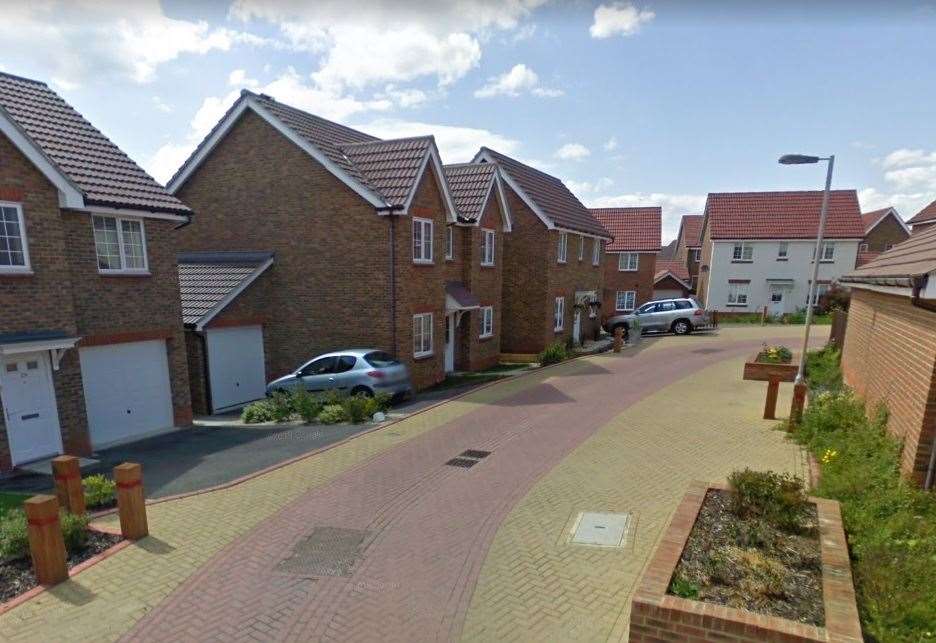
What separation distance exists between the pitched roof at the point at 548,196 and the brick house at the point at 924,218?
2586cm

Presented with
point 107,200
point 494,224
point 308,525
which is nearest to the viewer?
point 308,525

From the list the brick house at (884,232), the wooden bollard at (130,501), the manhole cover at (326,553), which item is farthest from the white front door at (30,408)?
the brick house at (884,232)

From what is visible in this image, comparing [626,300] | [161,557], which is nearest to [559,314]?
[626,300]

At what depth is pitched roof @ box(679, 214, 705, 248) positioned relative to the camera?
49.7 m

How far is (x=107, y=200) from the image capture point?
35.6ft

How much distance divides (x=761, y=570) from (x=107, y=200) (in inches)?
521

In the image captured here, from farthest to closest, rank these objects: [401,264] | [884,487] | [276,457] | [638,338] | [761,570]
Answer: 1. [638,338]
2. [401,264]
3. [276,457]
4. [884,487]
5. [761,570]

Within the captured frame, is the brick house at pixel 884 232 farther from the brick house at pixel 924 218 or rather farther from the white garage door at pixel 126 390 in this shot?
the white garage door at pixel 126 390

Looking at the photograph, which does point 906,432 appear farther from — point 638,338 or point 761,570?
point 638,338

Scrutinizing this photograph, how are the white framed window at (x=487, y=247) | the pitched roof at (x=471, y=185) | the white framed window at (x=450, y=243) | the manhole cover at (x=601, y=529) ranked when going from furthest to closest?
the white framed window at (x=487, y=247)
the pitched roof at (x=471, y=185)
the white framed window at (x=450, y=243)
the manhole cover at (x=601, y=529)

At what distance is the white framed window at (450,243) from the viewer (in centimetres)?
1835

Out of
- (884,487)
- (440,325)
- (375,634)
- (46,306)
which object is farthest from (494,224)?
(375,634)

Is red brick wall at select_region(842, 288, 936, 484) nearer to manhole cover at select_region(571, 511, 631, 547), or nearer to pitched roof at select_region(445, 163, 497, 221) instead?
manhole cover at select_region(571, 511, 631, 547)

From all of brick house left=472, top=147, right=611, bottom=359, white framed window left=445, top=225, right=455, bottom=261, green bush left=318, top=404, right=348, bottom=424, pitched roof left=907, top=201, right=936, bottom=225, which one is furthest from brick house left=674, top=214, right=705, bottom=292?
green bush left=318, top=404, right=348, bottom=424
